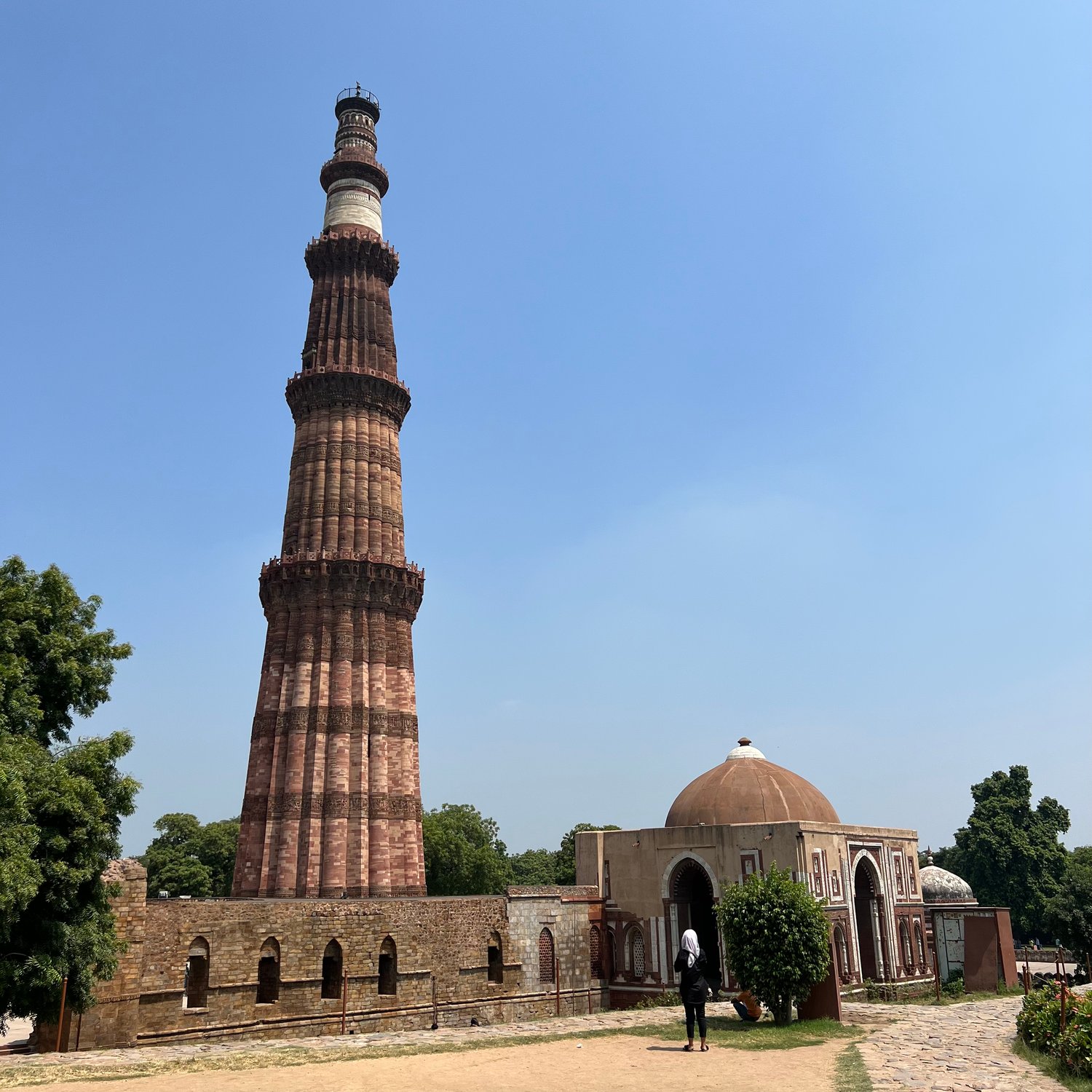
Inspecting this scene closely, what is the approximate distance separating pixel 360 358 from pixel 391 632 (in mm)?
10930

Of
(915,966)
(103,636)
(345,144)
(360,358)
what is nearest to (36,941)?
(103,636)

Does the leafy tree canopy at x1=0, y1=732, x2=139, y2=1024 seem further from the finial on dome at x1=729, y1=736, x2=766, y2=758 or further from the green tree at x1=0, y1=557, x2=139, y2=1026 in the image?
the finial on dome at x1=729, y1=736, x2=766, y2=758

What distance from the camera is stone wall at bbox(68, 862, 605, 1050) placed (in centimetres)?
2166

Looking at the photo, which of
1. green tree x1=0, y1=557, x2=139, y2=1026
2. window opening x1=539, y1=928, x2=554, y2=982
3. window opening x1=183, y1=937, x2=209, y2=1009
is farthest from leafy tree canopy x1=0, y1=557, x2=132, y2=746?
window opening x1=539, y1=928, x2=554, y2=982

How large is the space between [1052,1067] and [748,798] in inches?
722

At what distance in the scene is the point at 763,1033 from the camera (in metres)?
18.4

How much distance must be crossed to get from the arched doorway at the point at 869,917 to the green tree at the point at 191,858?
1377 inches

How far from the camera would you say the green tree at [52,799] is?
47.2 ft

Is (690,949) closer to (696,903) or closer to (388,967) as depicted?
(388,967)

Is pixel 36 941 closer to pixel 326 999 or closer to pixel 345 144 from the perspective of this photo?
pixel 326 999

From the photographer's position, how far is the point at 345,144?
4109 centimetres

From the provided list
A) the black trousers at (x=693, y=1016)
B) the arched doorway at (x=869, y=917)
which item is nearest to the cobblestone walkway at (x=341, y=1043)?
the black trousers at (x=693, y=1016)

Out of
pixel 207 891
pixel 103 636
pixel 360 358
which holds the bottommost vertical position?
pixel 207 891

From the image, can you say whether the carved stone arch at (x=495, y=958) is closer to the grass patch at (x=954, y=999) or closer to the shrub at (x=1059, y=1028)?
the grass patch at (x=954, y=999)
